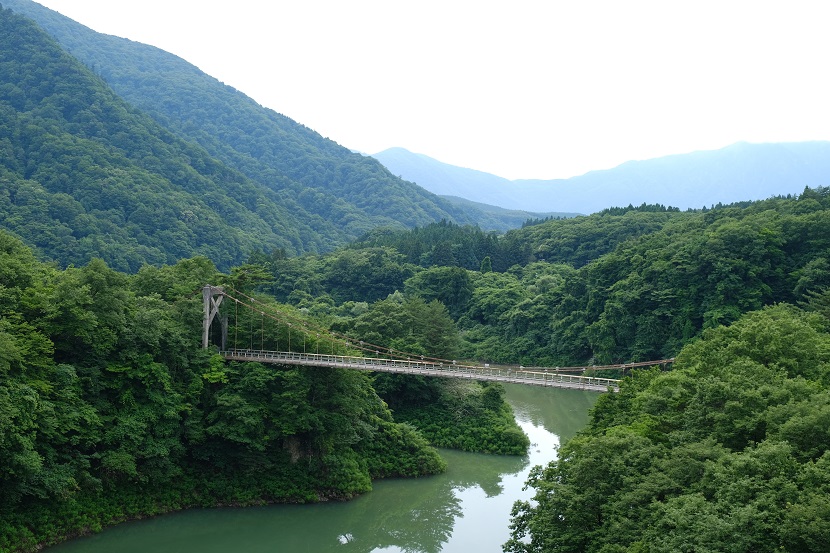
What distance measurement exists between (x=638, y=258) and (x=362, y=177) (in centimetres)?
11518

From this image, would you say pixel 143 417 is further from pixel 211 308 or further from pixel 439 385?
pixel 439 385

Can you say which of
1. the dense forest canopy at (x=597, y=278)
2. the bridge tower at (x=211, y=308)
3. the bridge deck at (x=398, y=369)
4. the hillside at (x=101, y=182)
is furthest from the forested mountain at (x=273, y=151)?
the bridge deck at (x=398, y=369)

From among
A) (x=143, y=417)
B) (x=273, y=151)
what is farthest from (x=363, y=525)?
(x=273, y=151)

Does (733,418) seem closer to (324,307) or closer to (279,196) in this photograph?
(324,307)

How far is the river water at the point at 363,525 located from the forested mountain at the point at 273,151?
296 ft

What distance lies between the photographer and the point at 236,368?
2398 centimetres

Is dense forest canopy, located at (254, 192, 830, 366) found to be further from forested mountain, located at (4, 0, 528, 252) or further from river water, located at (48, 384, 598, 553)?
forested mountain, located at (4, 0, 528, 252)

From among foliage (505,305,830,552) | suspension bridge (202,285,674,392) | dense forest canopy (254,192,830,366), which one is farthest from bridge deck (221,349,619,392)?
dense forest canopy (254,192,830,366)

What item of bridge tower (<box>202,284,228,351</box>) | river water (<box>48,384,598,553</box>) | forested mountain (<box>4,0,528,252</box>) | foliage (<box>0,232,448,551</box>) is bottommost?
river water (<box>48,384,598,553</box>)

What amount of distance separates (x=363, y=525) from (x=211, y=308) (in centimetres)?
829

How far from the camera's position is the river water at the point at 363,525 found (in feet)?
66.8

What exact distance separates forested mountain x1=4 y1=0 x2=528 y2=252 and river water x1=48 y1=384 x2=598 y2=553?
90.1 m

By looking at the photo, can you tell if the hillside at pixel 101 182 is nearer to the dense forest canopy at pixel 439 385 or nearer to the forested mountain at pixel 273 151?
the dense forest canopy at pixel 439 385

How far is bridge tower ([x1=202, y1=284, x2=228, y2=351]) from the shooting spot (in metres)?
24.1
